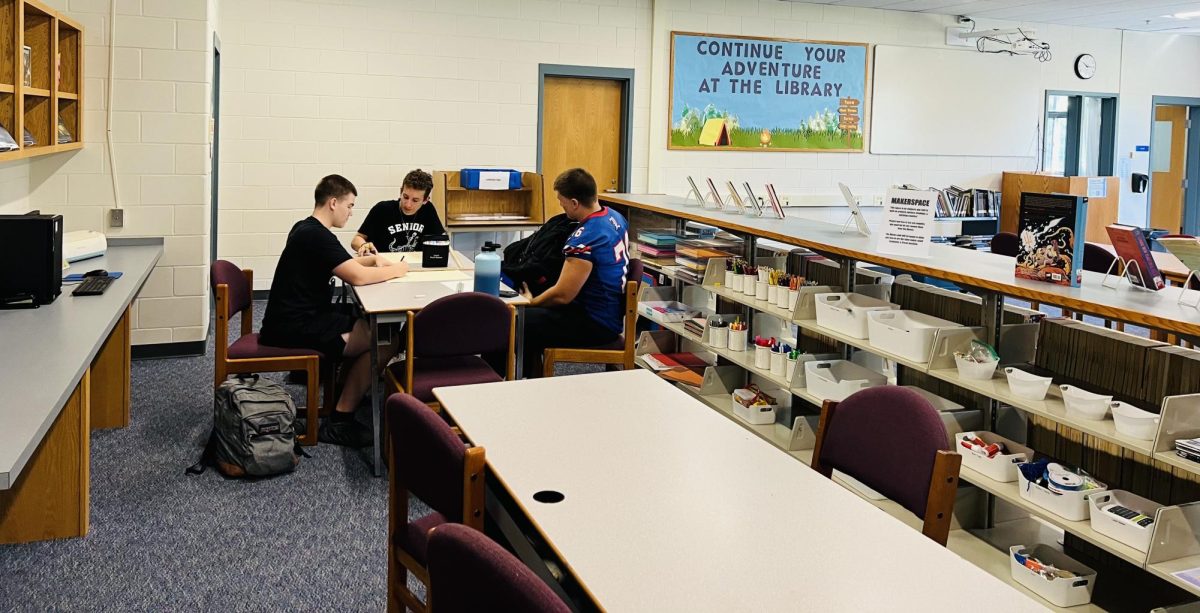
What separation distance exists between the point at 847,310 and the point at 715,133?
548 cm

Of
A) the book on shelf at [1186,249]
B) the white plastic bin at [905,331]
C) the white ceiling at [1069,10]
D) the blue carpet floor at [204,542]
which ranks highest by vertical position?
the white ceiling at [1069,10]

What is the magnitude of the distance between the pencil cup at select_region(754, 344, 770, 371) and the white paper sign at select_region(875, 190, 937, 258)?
83cm

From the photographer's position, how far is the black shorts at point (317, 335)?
4176mm

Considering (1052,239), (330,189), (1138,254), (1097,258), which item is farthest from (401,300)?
(1097,258)

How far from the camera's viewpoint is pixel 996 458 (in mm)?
2875

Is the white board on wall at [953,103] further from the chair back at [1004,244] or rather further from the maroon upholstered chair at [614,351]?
the maroon upholstered chair at [614,351]

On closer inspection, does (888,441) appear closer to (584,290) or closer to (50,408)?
(50,408)

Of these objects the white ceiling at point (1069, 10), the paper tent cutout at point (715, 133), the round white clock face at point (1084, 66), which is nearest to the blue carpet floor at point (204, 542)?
the paper tent cutout at point (715, 133)

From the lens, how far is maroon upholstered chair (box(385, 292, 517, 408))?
11.8ft

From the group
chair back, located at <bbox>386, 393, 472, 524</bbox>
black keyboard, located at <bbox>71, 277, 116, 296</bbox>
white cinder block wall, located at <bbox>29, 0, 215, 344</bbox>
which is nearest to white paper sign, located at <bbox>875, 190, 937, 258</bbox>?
chair back, located at <bbox>386, 393, 472, 524</bbox>

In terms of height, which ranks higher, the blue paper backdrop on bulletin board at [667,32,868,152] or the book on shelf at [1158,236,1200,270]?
the blue paper backdrop on bulletin board at [667,32,868,152]

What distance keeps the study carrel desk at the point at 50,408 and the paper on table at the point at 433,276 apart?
1.15m

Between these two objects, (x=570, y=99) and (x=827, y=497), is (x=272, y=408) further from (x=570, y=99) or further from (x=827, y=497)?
(x=570, y=99)

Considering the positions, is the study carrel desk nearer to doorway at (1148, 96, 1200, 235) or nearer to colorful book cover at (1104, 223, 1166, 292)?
colorful book cover at (1104, 223, 1166, 292)
